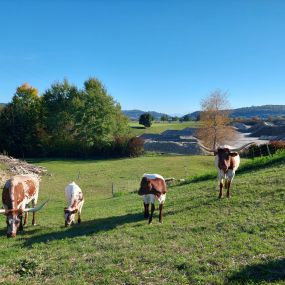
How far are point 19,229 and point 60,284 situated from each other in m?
6.72

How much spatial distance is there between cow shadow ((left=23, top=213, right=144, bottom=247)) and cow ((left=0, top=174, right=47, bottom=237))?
971 millimetres

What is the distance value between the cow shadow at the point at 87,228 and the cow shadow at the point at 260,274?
6025 mm

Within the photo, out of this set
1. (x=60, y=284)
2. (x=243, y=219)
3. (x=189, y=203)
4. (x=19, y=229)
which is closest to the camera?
(x=60, y=284)

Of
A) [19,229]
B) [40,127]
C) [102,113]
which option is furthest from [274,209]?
[40,127]

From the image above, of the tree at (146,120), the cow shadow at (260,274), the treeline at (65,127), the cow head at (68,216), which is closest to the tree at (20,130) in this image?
the treeline at (65,127)

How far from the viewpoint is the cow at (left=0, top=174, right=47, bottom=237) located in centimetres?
1345

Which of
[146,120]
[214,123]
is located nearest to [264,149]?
[214,123]

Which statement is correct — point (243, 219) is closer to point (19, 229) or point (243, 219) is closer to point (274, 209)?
point (274, 209)

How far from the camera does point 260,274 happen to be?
8422 mm

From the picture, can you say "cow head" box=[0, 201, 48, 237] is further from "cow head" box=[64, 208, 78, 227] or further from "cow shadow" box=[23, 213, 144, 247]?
"cow head" box=[64, 208, 78, 227]

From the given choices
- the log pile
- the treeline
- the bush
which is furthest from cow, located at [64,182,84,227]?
the treeline

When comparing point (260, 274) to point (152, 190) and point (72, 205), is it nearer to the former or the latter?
point (152, 190)

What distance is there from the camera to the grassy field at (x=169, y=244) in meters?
8.79

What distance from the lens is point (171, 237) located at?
1173cm
